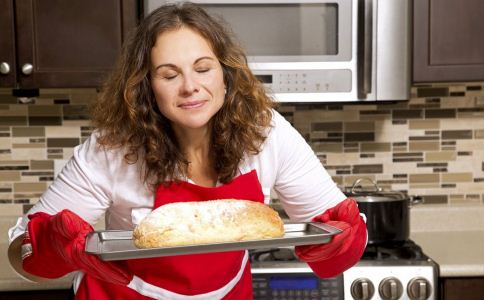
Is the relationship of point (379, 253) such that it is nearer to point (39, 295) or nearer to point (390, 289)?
point (390, 289)

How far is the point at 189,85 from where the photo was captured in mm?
1187

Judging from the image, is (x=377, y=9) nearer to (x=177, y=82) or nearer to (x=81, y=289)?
(x=177, y=82)

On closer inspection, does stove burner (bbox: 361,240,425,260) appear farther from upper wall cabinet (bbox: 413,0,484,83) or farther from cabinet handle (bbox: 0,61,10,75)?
cabinet handle (bbox: 0,61,10,75)

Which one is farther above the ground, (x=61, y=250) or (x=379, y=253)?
(x=61, y=250)

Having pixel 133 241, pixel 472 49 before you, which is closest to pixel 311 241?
pixel 133 241

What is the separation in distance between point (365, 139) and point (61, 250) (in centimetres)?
151

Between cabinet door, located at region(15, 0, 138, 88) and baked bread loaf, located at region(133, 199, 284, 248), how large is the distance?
3.22 ft

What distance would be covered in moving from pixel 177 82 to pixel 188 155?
8.8 inches

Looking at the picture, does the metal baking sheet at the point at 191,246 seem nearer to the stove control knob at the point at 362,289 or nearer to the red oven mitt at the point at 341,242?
the red oven mitt at the point at 341,242

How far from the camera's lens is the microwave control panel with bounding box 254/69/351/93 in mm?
1971

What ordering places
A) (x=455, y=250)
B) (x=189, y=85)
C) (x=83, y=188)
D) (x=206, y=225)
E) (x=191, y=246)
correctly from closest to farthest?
(x=191, y=246) → (x=206, y=225) → (x=189, y=85) → (x=83, y=188) → (x=455, y=250)

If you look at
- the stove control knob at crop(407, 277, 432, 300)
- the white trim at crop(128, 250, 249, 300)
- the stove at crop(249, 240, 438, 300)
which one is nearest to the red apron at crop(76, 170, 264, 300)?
the white trim at crop(128, 250, 249, 300)

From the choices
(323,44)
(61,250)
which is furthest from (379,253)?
(61,250)

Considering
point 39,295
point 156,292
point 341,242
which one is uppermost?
point 341,242
